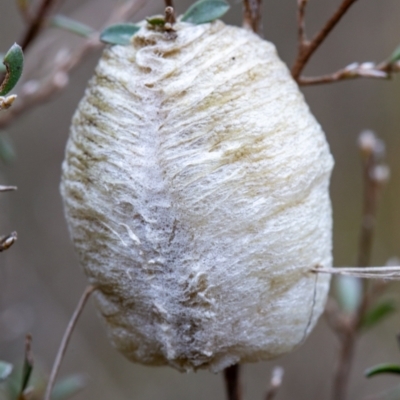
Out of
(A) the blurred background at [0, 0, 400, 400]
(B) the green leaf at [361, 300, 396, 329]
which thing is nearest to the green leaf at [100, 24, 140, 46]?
(B) the green leaf at [361, 300, 396, 329]

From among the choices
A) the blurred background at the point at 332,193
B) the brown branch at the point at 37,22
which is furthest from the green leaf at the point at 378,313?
the blurred background at the point at 332,193

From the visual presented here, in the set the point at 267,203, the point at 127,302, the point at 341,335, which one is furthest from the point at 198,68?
the point at 341,335

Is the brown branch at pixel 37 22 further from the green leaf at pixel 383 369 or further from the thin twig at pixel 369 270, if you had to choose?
the green leaf at pixel 383 369

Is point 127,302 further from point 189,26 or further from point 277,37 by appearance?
point 277,37

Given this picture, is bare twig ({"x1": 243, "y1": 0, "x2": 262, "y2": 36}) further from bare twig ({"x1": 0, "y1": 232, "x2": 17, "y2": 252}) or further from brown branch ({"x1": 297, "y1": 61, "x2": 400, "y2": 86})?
bare twig ({"x1": 0, "y1": 232, "x2": 17, "y2": 252})

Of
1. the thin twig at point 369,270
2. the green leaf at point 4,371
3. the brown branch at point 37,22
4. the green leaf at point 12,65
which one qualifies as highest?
the brown branch at point 37,22

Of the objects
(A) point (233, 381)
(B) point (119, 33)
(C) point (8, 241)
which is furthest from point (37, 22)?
(A) point (233, 381)
